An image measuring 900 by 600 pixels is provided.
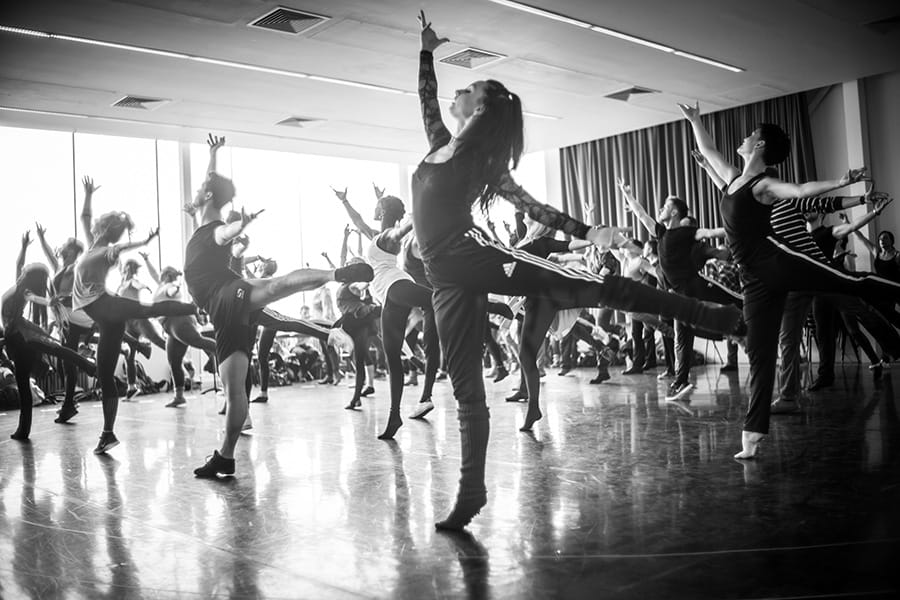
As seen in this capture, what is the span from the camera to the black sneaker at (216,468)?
361cm

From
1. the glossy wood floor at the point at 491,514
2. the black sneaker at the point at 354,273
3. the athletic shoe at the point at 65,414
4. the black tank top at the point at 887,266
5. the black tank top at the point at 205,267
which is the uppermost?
the black tank top at the point at 887,266

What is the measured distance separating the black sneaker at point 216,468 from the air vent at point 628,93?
7.57 m

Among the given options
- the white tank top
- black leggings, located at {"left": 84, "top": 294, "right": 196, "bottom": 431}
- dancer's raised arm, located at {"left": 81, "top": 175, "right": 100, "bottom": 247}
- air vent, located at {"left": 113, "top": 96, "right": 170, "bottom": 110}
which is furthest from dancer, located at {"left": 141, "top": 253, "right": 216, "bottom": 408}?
air vent, located at {"left": 113, "top": 96, "right": 170, "bottom": 110}

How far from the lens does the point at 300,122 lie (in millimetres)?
10484

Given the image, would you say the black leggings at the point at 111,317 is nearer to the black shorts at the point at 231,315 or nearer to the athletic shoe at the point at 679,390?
the black shorts at the point at 231,315

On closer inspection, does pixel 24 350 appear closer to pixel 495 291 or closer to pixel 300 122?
pixel 495 291

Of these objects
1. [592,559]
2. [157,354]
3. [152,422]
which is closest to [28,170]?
[157,354]

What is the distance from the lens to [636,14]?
6.90m

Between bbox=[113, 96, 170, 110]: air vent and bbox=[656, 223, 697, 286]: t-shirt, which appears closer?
bbox=[656, 223, 697, 286]: t-shirt

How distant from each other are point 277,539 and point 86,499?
1251 mm

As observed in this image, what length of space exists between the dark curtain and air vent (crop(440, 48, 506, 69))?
2464 millimetres

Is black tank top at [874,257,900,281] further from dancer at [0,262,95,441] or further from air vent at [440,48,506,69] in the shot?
dancer at [0,262,95,441]

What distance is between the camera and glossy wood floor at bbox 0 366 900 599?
1963 millimetres

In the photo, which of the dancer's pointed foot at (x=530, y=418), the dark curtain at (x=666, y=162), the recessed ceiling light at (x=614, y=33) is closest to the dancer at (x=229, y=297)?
the dancer's pointed foot at (x=530, y=418)
